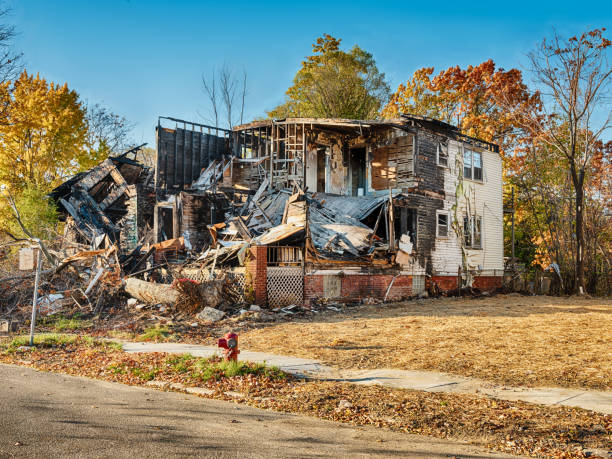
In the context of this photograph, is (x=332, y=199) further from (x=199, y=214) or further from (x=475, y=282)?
(x=475, y=282)

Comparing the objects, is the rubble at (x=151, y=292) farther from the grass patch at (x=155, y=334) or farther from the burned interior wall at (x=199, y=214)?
the burned interior wall at (x=199, y=214)

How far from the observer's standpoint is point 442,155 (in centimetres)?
2698

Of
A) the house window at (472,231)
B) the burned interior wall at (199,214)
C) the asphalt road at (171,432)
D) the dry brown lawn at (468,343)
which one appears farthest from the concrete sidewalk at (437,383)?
the house window at (472,231)

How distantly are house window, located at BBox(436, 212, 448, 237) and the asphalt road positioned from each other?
20.8m

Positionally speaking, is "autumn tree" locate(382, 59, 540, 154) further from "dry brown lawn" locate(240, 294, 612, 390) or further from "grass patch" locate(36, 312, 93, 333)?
"grass patch" locate(36, 312, 93, 333)

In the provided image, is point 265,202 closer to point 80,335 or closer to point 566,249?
point 80,335

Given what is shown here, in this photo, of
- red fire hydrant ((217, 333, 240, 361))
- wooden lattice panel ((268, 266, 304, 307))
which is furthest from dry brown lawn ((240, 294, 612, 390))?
red fire hydrant ((217, 333, 240, 361))

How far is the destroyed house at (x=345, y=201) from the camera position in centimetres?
2069

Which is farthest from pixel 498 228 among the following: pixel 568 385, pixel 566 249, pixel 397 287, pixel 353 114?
pixel 568 385

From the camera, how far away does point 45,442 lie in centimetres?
523

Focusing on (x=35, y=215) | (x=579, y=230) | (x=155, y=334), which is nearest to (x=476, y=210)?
(x=579, y=230)

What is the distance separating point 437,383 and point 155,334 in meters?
7.97

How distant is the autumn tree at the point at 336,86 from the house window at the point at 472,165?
11.2m

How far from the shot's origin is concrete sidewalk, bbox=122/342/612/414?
692 centimetres
